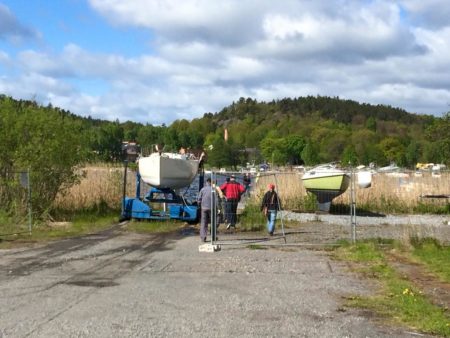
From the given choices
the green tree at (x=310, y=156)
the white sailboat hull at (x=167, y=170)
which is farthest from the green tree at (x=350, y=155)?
the white sailboat hull at (x=167, y=170)

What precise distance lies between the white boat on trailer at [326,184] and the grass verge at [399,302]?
1142cm

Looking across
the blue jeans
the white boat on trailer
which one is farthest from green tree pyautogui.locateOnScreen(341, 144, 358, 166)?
the blue jeans

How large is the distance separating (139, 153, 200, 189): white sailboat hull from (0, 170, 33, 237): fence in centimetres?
409

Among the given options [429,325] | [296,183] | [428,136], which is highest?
[428,136]

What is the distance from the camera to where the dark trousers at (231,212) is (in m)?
20.1

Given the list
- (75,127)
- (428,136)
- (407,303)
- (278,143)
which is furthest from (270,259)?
(278,143)

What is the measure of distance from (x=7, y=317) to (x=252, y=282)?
14.2 ft

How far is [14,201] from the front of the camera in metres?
20.6

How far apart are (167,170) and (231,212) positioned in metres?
2.74

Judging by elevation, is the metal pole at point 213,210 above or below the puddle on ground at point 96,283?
above

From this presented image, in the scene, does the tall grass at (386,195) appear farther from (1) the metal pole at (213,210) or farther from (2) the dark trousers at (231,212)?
(1) the metal pole at (213,210)

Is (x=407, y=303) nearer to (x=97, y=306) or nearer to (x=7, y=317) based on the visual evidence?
(x=97, y=306)

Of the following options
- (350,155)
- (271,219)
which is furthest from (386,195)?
(350,155)

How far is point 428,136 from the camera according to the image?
26891 mm
